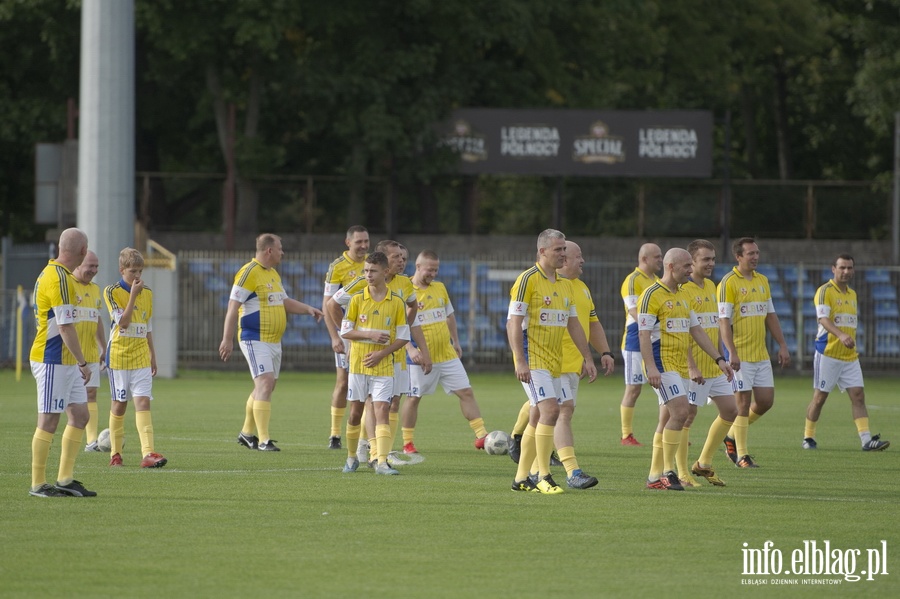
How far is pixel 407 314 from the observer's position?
13.6 metres

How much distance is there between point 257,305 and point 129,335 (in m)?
2.05

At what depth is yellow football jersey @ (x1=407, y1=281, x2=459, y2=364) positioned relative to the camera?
1532 centimetres

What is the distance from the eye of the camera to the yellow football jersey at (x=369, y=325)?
1256 centimetres

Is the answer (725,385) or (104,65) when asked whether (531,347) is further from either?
(104,65)

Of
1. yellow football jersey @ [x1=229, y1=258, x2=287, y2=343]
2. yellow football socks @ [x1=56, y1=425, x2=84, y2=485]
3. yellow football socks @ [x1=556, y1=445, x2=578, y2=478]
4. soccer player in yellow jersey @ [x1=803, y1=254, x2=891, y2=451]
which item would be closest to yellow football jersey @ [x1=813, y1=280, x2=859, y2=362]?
soccer player in yellow jersey @ [x1=803, y1=254, x2=891, y2=451]

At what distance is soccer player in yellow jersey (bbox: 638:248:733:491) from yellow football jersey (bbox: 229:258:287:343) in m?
5.11

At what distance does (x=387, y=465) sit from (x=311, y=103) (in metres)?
24.2

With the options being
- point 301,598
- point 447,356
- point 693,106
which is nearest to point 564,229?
point 693,106

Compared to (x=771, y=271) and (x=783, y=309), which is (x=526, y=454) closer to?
(x=783, y=309)

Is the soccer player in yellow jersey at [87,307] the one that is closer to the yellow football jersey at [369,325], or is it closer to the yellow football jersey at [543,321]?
the yellow football jersey at [369,325]

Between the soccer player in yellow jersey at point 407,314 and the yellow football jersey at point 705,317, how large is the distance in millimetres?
2565

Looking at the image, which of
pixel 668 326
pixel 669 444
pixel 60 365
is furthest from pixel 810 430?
pixel 60 365

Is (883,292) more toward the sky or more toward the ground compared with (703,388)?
more toward the sky

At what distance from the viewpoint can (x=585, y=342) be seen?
1159 cm
